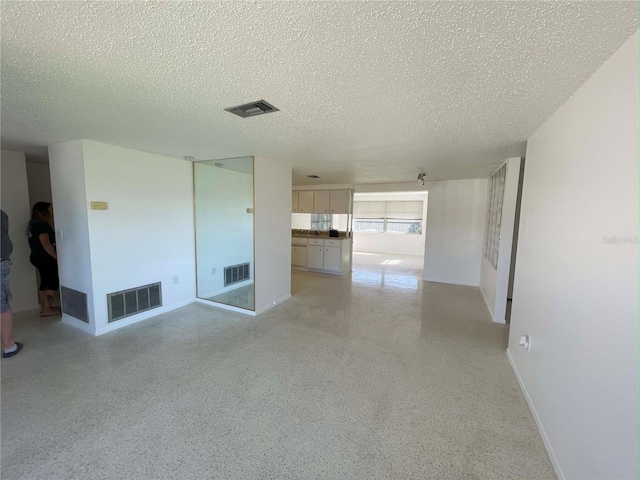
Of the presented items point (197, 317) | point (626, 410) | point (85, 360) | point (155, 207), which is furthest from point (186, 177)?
point (626, 410)

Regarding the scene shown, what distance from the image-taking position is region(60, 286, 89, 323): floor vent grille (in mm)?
3062

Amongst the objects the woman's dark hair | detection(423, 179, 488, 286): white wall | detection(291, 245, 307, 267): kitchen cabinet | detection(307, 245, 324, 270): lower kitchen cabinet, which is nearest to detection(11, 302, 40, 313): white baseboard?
the woman's dark hair

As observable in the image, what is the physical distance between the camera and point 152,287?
141 inches

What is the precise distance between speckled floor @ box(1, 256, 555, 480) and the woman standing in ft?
1.03

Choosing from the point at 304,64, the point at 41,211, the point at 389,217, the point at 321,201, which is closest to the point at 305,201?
the point at 321,201

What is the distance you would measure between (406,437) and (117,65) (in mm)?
2775

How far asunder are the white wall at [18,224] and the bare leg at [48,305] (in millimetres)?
431

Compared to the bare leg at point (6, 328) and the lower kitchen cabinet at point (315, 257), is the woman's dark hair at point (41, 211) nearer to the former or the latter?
the bare leg at point (6, 328)

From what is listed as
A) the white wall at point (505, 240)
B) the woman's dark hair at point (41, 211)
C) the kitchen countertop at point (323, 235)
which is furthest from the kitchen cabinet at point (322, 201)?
the woman's dark hair at point (41, 211)

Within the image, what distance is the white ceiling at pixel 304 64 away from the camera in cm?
98

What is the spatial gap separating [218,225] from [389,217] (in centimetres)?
706

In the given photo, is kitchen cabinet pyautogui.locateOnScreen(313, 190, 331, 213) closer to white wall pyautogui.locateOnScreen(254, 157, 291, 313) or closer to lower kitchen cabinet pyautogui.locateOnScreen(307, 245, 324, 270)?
lower kitchen cabinet pyautogui.locateOnScreen(307, 245, 324, 270)

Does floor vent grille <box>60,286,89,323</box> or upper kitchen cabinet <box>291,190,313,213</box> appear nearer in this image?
floor vent grille <box>60,286,89,323</box>

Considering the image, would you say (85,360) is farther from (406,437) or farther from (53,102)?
(406,437)
